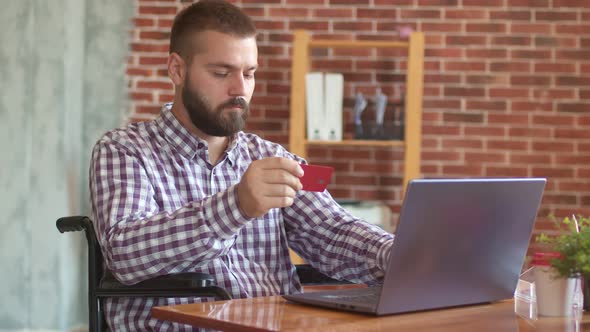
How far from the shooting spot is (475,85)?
4523 millimetres

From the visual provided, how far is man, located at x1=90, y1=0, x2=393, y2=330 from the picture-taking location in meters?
1.82

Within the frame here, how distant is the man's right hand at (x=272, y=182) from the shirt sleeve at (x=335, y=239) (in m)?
0.44

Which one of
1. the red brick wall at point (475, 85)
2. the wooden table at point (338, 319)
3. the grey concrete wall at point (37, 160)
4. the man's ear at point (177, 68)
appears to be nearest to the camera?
the wooden table at point (338, 319)

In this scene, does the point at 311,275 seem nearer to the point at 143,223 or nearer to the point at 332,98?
the point at 143,223

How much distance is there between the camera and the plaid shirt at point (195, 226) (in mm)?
1782

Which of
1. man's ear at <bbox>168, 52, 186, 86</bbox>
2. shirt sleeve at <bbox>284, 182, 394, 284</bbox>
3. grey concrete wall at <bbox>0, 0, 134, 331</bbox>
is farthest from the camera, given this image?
grey concrete wall at <bbox>0, 0, 134, 331</bbox>

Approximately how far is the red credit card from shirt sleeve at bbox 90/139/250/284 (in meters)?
0.16

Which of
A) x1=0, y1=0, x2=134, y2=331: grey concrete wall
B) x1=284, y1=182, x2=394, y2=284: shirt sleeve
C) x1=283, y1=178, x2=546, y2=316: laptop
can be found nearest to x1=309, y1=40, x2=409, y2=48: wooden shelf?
x1=0, y1=0, x2=134, y2=331: grey concrete wall

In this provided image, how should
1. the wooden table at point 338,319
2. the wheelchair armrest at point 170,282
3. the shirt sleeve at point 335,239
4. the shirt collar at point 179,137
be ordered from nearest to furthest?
the wooden table at point 338,319
the wheelchair armrest at point 170,282
the shirt sleeve at point 335,239
the shirt collar at point 179,137

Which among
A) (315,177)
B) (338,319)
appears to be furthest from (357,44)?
(338,319)

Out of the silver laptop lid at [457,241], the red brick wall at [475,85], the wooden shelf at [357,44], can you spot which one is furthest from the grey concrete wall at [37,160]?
the silver laptop lid at [457,241]

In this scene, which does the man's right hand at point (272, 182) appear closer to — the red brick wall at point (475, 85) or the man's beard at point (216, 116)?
Answer: the man's beard at point (216, 116)

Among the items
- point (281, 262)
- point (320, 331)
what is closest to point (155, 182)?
point (281, 262)

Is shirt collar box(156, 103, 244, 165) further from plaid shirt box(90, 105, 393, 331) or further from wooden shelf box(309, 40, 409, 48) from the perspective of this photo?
wooden shelf box(309, 40, 409, 48)
